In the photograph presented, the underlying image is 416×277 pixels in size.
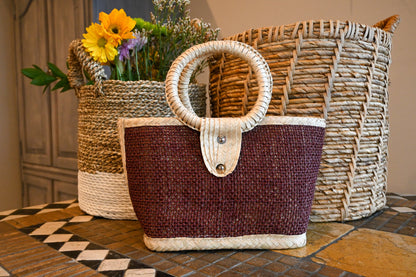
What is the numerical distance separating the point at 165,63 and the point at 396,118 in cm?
76

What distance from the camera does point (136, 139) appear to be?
54 centimetres

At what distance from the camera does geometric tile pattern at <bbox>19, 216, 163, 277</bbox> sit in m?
0.49

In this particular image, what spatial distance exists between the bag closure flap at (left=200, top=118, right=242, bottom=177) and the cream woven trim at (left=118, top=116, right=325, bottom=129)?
0.05 m

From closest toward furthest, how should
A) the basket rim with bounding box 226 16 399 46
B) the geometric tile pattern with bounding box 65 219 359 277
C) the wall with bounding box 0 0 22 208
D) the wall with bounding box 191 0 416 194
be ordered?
the geometric tile pattern with bounding box 65 219 359 277, the basket rim with bounding box 226 16 399 46, the wall with bounding box 191 0 416 194, the wall with bounding box 0 0 22 208

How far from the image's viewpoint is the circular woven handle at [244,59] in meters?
0.52

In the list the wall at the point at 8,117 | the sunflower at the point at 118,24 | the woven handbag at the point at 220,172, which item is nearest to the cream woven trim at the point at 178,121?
the woven handbag at the point at 220,172

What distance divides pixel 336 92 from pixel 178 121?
0.36m

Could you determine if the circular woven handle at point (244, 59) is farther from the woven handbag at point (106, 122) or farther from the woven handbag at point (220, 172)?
the woven handbag at point (106, 122)

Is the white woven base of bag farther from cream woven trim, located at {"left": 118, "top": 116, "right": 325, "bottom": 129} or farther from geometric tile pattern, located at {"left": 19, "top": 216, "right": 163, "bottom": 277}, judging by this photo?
cream woven trim, located at {"left": 118, "top": 116, "right": 325, "bottom": 129}

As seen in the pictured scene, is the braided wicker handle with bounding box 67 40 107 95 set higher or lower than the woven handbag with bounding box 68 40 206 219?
higher

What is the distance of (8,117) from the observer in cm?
194

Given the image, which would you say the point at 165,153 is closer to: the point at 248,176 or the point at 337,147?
the point at 248,176

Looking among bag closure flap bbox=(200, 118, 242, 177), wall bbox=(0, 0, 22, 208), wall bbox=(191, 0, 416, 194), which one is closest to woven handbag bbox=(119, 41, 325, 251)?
bag closure flap bbox=(200, 118, 242, 177)

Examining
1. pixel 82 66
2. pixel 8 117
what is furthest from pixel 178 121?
pixel 8 117
